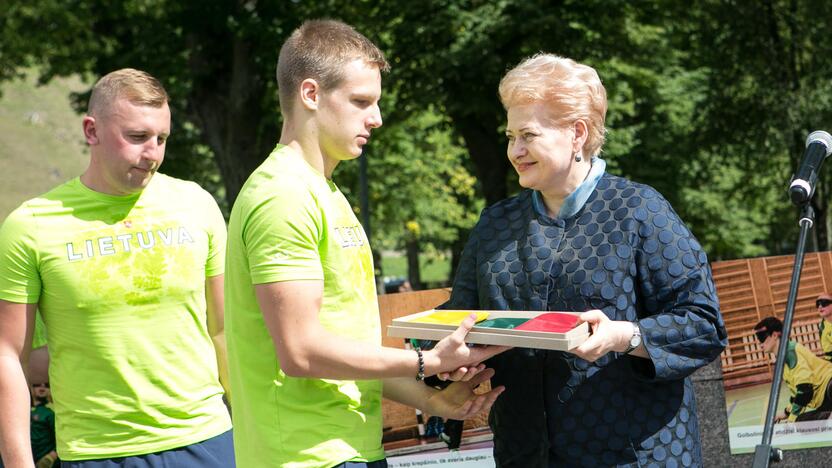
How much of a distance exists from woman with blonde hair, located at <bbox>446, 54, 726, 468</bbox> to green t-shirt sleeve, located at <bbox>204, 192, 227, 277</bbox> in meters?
1.22

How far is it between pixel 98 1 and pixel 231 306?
20.4m

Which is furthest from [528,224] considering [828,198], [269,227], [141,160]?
[828,198]

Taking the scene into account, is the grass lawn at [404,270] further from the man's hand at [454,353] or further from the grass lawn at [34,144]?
the grass lawn at [34,144]

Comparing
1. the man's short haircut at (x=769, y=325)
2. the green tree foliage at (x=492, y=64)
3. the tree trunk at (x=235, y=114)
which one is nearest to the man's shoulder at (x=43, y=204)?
the man's short haircut at (x=769, y=325)

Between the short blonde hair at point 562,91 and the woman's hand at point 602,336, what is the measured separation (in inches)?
23.3

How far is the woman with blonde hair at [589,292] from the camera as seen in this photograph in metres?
2.56

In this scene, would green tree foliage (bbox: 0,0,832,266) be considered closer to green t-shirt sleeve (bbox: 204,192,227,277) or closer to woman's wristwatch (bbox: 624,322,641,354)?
green t-shirt sleeve (bbox: 204,192,227,277)

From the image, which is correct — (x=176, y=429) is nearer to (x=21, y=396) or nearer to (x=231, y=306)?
(x=21, y=396)

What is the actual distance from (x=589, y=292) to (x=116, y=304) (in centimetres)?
167

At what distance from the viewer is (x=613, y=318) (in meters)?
2.60

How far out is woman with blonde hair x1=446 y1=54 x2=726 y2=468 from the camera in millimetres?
2562

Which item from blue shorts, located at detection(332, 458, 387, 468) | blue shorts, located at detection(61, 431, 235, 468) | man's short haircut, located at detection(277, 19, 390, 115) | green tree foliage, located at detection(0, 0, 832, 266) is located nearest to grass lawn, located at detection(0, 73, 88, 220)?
green tree foliage, located at detection(0, 0, 832, 266)

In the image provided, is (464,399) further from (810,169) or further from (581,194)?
(810,169)

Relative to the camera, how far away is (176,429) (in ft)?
11.0
